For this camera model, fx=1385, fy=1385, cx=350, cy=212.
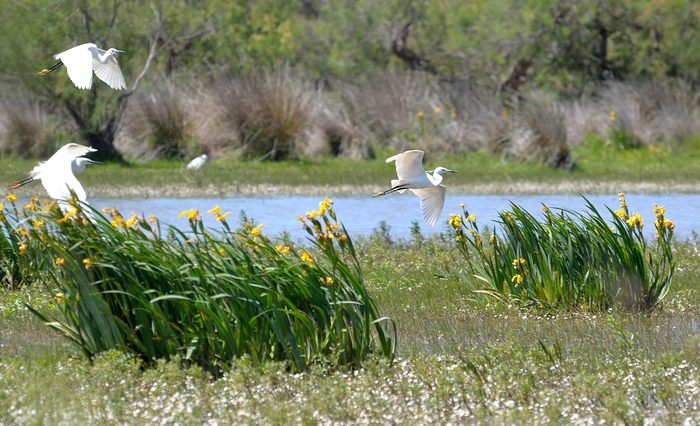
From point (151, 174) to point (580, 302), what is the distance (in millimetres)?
13306

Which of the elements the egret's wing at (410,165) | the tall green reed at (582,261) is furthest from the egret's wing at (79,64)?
the tall green reed at (582,261)

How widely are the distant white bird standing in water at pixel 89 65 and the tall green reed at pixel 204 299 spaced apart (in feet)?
16.8

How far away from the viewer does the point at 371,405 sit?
20.6 ft

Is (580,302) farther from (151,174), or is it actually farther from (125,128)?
(125,128)

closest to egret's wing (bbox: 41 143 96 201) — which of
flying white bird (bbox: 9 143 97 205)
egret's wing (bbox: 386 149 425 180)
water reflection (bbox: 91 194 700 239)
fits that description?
flying white bird (bbox: 9 143 97 205)

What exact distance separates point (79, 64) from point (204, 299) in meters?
5.92

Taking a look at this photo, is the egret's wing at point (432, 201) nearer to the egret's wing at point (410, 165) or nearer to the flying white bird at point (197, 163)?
the egret's wing at point (410, 165)

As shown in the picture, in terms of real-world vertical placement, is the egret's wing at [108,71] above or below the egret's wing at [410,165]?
above

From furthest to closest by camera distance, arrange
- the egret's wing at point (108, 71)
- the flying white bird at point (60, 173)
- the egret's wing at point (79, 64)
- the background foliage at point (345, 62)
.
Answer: the background foliage at point (345, 62) → the egret's wing at point (108, 71) → the egret's wing at point (79, 64) → the flying white bird at point (60, 173)

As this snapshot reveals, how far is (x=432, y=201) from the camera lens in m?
11.9

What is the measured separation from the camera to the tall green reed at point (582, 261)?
9281mm

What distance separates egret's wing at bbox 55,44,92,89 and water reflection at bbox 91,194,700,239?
180 inches

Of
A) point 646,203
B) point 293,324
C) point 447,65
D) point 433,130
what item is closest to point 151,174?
point 433,130

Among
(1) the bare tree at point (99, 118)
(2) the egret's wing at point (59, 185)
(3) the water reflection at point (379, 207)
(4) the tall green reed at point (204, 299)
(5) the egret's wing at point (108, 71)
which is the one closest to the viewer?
(4) the tall green reed at point (204, 299)
